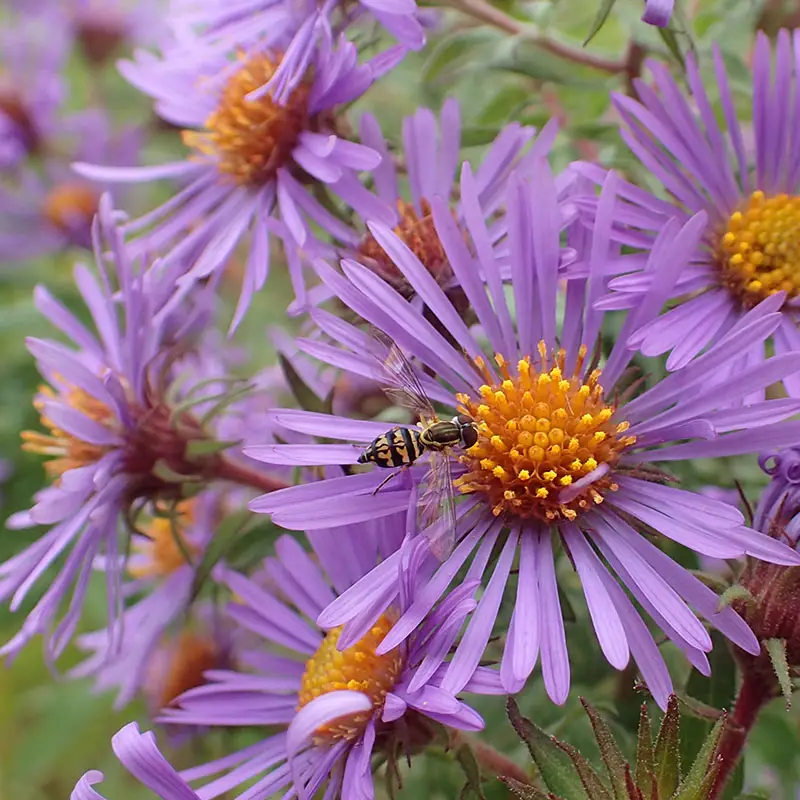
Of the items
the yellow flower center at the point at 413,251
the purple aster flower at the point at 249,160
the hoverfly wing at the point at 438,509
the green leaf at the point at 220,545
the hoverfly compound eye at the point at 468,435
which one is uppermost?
the purple aster flower at the point at 249,160

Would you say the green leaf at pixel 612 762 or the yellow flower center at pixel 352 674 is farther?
the yellow flower center at pixel 352 674

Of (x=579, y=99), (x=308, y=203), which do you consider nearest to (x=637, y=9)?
(x=579, y=99)

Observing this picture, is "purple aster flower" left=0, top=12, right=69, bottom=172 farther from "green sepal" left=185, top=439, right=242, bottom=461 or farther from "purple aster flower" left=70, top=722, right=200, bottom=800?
"purple aster flower" left=70, top=722, right=200, bottom=800

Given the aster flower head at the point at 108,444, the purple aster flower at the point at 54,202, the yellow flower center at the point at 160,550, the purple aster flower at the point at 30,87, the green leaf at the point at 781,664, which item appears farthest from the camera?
the purple aster flower at the point at 30,87

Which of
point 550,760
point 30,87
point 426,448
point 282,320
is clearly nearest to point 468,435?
point 426,448

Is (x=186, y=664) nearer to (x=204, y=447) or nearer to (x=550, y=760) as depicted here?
(x=204, y=447)

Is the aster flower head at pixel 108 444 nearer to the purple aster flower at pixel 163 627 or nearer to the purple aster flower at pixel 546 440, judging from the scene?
the purple aster flower at pixel 163 627

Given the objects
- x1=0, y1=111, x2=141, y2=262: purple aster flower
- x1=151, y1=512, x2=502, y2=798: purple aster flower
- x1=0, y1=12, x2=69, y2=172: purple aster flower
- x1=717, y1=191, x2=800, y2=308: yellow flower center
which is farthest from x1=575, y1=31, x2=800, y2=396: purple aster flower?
x1=0, y1=12, x2=69, y2=172: purple aster flower

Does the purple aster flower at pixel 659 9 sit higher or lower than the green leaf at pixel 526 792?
higher

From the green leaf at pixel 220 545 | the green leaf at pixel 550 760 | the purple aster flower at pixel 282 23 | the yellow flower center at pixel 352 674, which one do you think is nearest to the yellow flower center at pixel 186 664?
the green leaf at pixel 220 545
